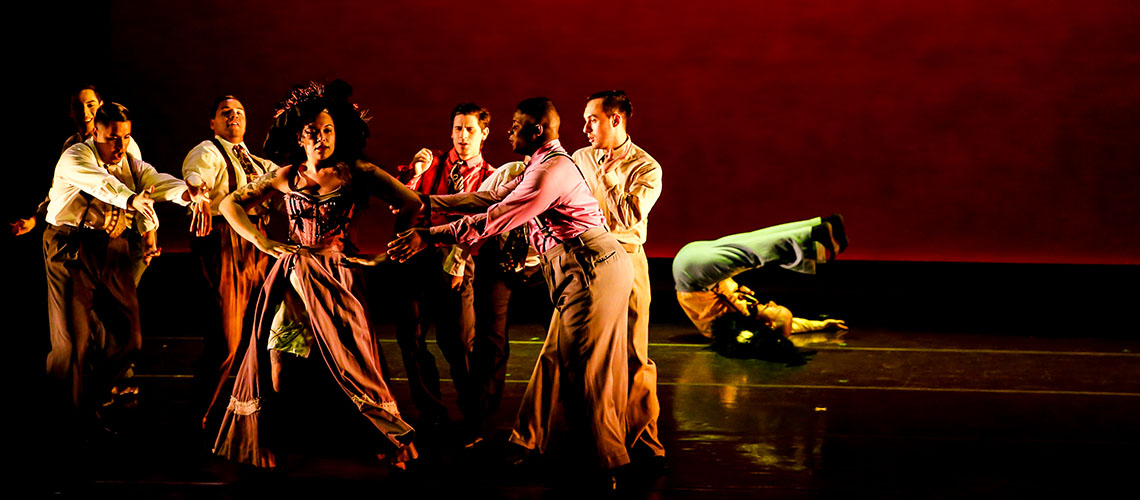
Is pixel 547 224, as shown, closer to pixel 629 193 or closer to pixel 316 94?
pixel 629 193

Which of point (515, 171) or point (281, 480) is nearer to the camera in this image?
point (281, 480)

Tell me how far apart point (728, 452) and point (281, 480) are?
1623 mm

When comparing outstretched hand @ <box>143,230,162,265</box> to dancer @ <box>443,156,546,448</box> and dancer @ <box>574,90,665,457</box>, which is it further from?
dancer @ <box>574,90,665,457</box>

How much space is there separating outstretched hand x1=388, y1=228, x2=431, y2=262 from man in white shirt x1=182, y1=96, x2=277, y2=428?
3.47 feet

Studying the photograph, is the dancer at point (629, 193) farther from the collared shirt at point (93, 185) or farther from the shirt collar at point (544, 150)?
the collared shirt at point (93, 185)

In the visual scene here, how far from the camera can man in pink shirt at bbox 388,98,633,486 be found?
3318mm

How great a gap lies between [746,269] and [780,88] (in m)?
1.61

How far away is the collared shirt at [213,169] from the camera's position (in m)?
4.22

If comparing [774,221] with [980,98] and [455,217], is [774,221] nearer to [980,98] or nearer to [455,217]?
[980,98]

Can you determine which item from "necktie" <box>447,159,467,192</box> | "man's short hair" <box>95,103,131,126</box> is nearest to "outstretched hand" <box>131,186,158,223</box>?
"man's short hair" <box>95,103,131,126</box>

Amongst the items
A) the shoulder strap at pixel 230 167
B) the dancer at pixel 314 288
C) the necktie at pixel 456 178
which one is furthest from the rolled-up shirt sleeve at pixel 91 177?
the necktie at pixel 456 178

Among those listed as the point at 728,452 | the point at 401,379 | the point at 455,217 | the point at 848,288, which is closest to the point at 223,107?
the point at 455,217

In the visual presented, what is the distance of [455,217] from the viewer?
4246mm

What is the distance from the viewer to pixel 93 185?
398cm
